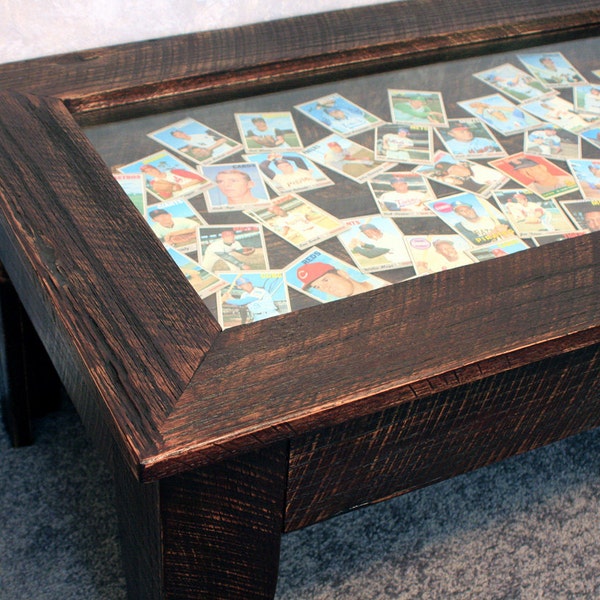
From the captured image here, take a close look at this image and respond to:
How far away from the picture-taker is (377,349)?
825 millimetres

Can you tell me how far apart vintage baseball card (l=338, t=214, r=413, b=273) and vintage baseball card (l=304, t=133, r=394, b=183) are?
96 mm

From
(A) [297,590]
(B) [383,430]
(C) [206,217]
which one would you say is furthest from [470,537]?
(C) [206,217]

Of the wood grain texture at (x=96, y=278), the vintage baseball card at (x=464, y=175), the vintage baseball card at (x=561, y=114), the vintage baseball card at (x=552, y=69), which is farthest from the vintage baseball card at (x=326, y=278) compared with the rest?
the vintage baseball card at (x=552, y=69)

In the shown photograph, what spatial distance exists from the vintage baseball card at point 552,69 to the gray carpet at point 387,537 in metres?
0.62

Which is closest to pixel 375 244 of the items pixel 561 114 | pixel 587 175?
pixel 587 175

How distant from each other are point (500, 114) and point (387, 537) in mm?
654

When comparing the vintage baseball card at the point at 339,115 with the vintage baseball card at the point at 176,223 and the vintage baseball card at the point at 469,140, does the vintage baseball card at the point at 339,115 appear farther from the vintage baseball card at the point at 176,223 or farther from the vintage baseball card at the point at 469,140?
the vintage baseball card at the point at 176,223

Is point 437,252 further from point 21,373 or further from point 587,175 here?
point 21,373

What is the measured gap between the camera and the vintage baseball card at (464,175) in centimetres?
109

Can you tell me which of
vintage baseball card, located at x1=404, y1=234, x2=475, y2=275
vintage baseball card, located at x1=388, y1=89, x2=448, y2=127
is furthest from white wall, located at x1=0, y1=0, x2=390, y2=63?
vintage baseball card, located at x1=404, y1=234, x2=475, y2=275

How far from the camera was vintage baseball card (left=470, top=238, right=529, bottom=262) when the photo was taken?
0.97 m

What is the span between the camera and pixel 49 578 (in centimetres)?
125

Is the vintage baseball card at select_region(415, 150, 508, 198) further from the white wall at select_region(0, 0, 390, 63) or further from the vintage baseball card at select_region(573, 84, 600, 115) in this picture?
the white wall at select_region(0, 0, 390, 63)

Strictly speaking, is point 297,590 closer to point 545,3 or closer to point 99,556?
point 99,556
